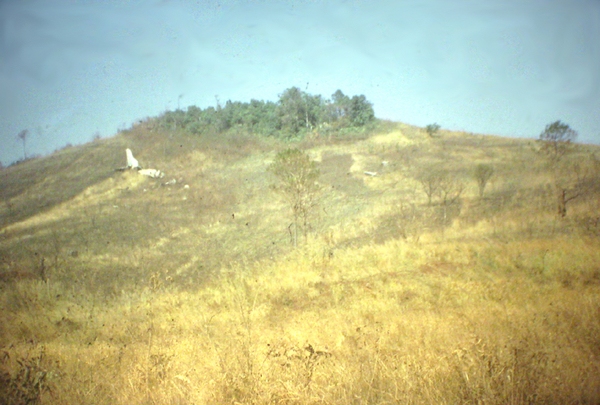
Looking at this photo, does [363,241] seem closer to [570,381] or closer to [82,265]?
[570,381]

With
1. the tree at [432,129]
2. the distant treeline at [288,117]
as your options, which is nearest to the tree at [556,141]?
the tree at [432,129]

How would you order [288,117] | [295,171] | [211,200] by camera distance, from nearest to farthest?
[295,171]
[211,200]
[288,117]

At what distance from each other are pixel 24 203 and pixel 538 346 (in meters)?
35.6

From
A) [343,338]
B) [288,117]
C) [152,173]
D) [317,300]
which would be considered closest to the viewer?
[343,338]

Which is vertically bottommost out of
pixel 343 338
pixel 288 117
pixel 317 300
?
pixel 317 300

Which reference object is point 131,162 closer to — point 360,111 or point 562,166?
point 360,111

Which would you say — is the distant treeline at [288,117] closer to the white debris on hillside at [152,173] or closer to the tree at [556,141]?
the white debris on hillside at [152,173]

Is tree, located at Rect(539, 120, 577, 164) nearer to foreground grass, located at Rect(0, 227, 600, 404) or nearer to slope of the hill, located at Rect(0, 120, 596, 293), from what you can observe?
slope of the hill, located at Rect(0, 120, 596, 293)

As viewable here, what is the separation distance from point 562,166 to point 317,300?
22781mm

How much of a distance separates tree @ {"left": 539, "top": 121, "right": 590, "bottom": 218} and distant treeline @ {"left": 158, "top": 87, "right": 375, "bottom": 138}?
3198 centimetres

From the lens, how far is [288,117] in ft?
167

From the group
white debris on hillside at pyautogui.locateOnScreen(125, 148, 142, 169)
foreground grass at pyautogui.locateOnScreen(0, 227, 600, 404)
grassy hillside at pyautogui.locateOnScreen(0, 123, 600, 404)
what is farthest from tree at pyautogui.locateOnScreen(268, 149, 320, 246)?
white debris on hillside at pyautogui.locateOnScreen(125, 148, 142, 169)

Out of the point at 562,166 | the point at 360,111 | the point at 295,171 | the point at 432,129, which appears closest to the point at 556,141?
the point at 562,166

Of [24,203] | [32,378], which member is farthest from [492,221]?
[24,203]
